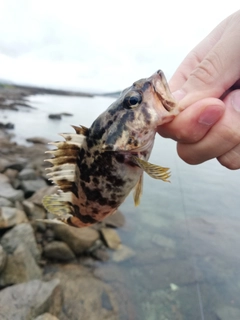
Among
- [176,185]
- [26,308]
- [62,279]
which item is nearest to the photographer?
[26,308]

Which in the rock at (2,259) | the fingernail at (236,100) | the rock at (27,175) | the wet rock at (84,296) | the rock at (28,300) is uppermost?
the fingernail at (236,100)

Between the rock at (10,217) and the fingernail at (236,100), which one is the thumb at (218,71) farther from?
the rock at (10,217)

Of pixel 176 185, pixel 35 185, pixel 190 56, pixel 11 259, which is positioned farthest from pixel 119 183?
pixel 176 185

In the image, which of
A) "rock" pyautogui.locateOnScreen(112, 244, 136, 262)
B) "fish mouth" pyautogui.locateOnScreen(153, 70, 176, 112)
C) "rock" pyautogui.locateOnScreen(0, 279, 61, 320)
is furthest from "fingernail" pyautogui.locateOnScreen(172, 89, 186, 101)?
"rock" pyautogui.locateOnScreen(112, 244, 136, 262)

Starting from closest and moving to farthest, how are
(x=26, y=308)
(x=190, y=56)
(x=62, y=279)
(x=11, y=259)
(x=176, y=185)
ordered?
(x=190, y=56)
(x=26, y=308)
(x=11, y=259)
(x=62, y=279)
(x=176, y=185)

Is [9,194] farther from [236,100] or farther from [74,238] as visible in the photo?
[236,100]

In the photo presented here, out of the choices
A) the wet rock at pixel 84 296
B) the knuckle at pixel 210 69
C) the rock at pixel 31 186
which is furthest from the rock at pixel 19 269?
the knuckle at pixel 210 69

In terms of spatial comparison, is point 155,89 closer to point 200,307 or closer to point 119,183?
point 119,183

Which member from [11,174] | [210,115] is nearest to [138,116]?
[210,115]
